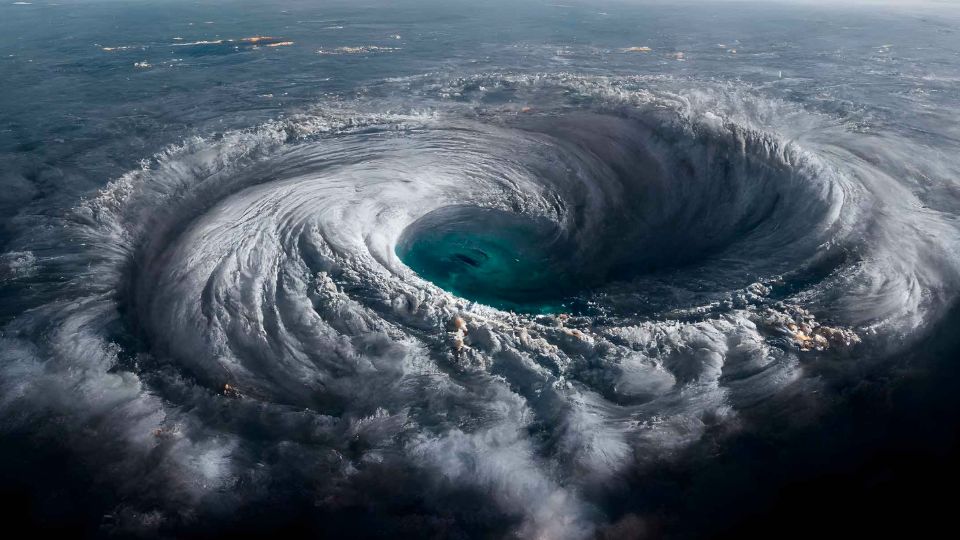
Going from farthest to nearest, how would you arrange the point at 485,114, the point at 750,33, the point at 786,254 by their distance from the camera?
the point at 750,33 → the point at 485,114 → the point at 786,254

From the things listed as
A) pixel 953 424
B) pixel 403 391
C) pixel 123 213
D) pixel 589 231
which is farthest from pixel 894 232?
pixel 123 213

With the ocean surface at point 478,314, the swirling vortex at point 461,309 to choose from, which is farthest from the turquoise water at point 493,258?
the swirling vortex at point 461,309

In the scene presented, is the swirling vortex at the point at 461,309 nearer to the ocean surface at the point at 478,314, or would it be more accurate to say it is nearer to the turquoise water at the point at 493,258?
the ocean surface at the point at 478,314

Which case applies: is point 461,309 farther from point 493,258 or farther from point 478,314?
point 493,258

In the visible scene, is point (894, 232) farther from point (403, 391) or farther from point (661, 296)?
point (403, 391)

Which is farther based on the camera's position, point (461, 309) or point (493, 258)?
point (493, 258)

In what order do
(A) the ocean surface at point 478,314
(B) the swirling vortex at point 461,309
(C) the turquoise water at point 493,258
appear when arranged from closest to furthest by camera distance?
(A) the ocean surface at point 478,314
(B) the swirling vortex at point 461,309
(C) the turquoise water at point 493,258

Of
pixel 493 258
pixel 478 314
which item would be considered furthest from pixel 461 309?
pixel 493 258
